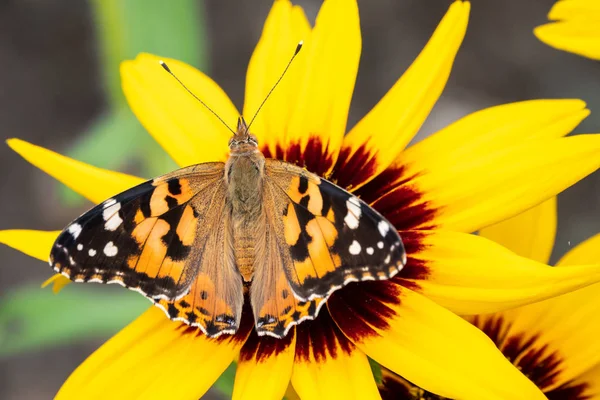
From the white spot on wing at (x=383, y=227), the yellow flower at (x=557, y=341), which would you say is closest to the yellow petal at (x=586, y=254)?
the yellow flower at (x=557, y=341)

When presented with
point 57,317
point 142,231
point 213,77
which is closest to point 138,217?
point 142,231

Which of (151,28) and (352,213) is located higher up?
(352,213)

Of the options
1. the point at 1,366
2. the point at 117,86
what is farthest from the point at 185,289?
the point at 1,366

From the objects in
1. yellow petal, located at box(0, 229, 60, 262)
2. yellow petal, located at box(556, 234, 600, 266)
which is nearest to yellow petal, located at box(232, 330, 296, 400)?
yellow petal, located at box(0, 229, 60, 262)

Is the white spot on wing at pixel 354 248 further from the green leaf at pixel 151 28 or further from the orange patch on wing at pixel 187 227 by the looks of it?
the green leaf at pixel 151 28

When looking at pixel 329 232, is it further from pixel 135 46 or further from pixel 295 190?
pixel 135 46

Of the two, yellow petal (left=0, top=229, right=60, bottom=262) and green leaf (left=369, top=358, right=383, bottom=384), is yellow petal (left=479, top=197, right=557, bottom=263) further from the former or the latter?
yellow petal (left=0, top=229, right=60, bottom=262)
